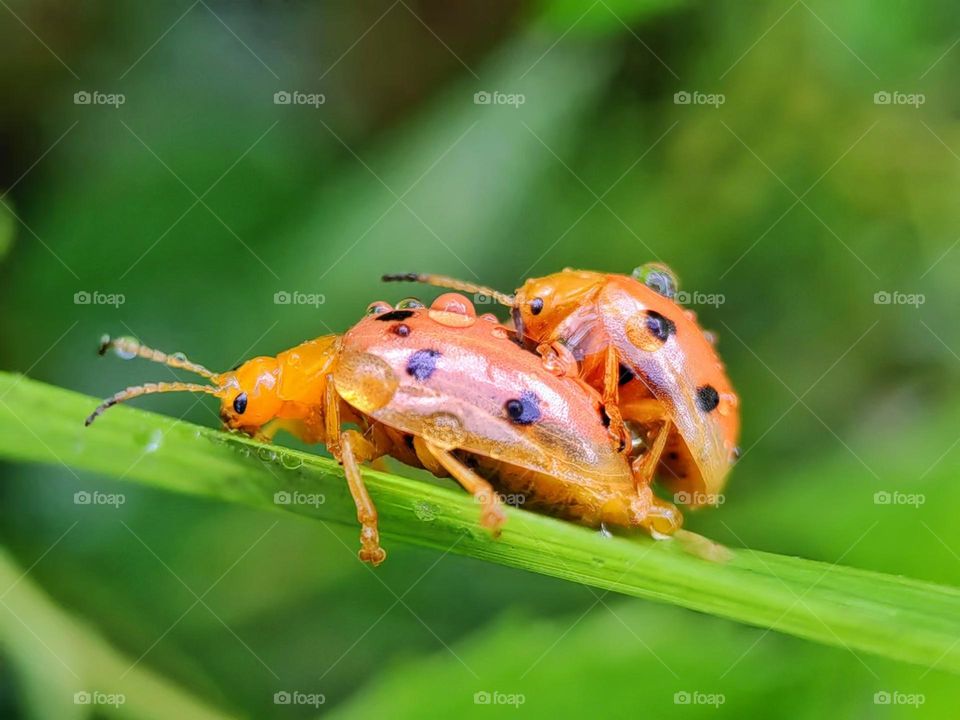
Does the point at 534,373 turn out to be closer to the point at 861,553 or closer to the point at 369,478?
Answer: the point at 369,478

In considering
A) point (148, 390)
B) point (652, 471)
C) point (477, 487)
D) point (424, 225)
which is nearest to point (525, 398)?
point (477, 487)

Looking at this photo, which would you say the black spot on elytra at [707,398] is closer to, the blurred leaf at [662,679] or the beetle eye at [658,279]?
Result: the beetle eye at [658,279]

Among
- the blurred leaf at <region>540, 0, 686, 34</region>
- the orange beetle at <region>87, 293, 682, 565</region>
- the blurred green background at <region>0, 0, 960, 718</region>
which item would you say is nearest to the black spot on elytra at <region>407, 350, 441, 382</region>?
the orange beetle at <region>87, 293, 682, 565</region>

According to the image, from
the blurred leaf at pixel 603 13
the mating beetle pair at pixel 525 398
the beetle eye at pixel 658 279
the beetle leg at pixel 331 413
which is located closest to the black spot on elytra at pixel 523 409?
the mating beetle pair at pixel 525 398

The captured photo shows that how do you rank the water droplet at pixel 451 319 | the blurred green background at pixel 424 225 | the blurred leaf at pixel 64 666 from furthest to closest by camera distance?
1. the blurred green background at pixel 424 225
2. the blurred leaf at pixel 64 666
3. the water droplet at pixel 451 319

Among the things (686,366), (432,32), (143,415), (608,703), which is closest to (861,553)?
(686,366)

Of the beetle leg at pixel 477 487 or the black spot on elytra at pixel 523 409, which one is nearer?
the beetle leg at pixel 477 487
